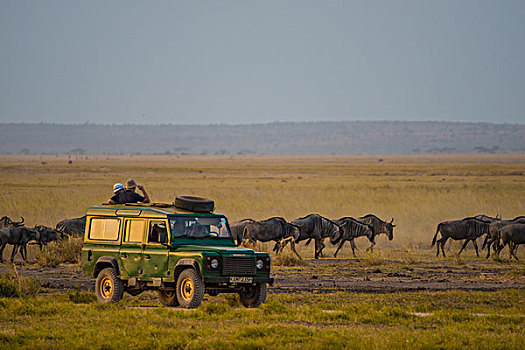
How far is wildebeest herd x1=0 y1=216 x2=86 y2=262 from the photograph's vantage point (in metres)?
22.6

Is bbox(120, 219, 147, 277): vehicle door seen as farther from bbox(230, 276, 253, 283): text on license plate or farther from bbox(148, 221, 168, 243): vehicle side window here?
bbox(230, 276, 253, 283): text on license plate

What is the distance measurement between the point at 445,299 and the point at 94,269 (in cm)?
655

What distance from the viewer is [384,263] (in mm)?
23250

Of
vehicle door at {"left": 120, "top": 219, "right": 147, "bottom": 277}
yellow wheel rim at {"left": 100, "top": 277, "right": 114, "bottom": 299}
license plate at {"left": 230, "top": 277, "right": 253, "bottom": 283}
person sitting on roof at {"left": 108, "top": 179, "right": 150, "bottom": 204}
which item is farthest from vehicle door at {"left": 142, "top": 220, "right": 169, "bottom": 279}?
person sitting on roof at {"left": 108, "top": 179, "right": 150, "bottom": 204}

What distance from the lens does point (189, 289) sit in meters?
13.5

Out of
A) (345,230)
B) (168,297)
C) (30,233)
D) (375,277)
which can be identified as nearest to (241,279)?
(168,297)

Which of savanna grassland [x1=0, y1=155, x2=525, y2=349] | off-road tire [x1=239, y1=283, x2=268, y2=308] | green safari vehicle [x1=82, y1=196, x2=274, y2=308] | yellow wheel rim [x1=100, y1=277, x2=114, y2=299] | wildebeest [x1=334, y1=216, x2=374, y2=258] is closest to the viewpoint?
savanna grassland [x1=0, y1=155, x2=525, y2=349]

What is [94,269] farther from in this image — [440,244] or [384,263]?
[440,244]

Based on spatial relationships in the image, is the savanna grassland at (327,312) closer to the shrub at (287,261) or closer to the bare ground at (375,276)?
the bare ground at (375,276)

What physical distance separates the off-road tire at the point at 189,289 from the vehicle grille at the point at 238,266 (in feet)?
1.57

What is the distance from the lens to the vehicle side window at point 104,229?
1437cm

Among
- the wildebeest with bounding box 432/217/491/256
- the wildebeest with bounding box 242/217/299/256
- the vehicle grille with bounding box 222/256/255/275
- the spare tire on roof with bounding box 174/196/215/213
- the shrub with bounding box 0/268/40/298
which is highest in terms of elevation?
the wildebeest with bounding box 432/217/491/256

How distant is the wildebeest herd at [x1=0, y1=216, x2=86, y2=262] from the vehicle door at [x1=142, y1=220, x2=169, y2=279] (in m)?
9.99

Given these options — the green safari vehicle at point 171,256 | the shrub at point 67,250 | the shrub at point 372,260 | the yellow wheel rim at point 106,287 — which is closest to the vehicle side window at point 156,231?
the green safari vehicle at point 171,256
